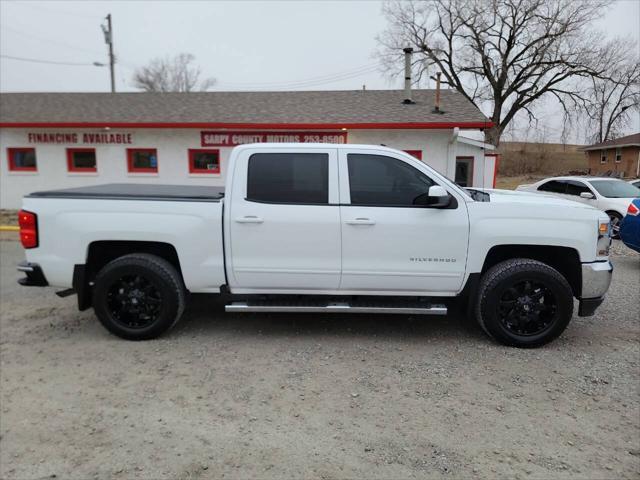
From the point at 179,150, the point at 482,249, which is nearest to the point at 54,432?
the point at 482,249

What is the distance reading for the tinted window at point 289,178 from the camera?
14.7ft

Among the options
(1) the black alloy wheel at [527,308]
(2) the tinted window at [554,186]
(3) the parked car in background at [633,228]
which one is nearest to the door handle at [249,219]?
(1) the black alloy wheel at [527,308]

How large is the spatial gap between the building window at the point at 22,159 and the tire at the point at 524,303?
16.8 meters

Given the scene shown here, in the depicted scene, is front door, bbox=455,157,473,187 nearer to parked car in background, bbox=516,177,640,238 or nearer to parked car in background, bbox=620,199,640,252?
parked car in background, bbox=516,177,640,238

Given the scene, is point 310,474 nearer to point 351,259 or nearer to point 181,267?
point 351,259

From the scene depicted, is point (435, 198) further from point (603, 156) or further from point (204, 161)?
point (603, 156)

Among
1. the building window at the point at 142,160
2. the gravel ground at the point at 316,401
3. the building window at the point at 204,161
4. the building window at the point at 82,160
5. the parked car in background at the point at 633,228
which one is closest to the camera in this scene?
the gravel ground at the point at 316,401

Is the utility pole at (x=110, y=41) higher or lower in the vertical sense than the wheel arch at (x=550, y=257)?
higher

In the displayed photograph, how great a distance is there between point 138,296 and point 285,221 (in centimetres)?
165

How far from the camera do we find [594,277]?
436 centimetres

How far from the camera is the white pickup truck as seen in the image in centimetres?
436

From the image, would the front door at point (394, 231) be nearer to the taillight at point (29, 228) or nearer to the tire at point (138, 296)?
the tire at point (138, 296)

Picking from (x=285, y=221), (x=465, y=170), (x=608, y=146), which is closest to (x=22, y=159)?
(x=465, y=170)

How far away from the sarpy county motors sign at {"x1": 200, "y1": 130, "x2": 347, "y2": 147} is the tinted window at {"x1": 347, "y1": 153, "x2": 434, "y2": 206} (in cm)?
1081
